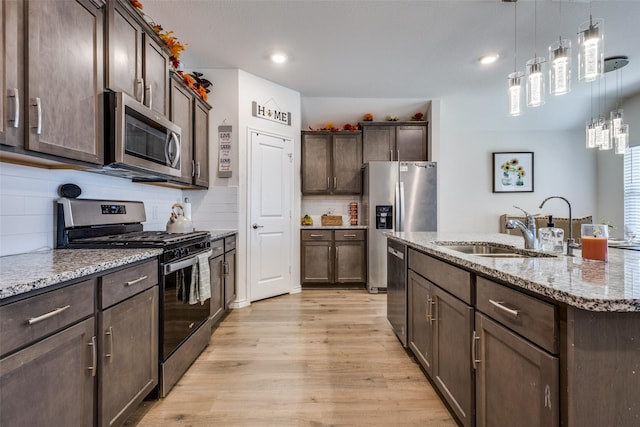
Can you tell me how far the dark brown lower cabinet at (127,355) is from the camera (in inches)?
50.3

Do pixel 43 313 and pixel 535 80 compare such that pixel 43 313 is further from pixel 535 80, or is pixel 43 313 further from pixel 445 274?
pixel 535 80

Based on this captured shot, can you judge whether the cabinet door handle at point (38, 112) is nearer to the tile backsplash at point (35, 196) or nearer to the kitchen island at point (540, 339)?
the tile backsplash at point (35, 196)

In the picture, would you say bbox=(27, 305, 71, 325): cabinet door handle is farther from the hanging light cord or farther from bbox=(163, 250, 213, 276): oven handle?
Answer: the hanging light cord

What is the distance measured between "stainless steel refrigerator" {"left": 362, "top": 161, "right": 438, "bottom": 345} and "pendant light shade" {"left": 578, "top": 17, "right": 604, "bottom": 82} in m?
2.60

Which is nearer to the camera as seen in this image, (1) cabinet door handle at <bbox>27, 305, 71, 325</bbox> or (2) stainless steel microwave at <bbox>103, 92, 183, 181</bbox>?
(1) cabinet door handle at <bbox>27, 305, 71, 325</bbox>

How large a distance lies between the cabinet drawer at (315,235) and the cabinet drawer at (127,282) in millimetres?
2677

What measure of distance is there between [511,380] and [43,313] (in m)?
1.59

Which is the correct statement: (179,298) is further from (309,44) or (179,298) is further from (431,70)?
(431,70)

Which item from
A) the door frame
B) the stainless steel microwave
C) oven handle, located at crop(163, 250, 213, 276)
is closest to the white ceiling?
the door frame

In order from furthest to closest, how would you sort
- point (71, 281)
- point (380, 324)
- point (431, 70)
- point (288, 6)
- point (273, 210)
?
point (273, 210) → point (431, 70) → point (380, 324) → point (288, 6) → point (71, 281)

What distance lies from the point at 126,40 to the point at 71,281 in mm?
1518

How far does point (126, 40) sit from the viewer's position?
185 centimetres

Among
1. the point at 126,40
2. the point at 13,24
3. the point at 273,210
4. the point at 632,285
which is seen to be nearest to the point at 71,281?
the point at 13,24

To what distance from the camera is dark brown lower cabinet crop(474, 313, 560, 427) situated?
0.89 m
